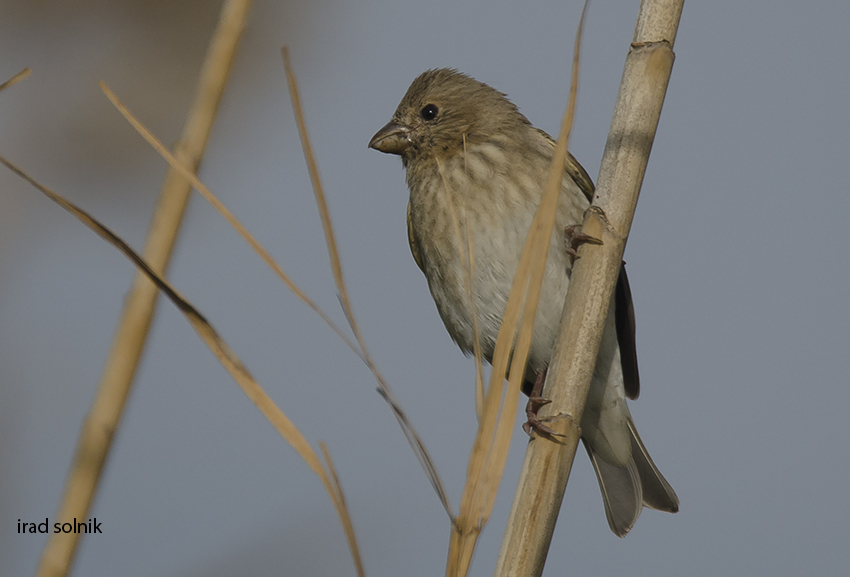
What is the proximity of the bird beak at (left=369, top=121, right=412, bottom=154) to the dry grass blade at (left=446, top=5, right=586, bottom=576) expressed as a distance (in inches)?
103

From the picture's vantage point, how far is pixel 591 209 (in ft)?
4.35

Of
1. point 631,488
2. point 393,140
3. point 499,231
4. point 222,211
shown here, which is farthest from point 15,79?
point 631,488

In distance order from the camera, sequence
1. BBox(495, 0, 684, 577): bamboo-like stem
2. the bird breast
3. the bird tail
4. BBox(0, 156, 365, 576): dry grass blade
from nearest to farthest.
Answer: BBox(0, 156, 365, 576): dry grass blade → BBox(495, 0, 684, 577): bamboo-like stem → the bird breast → the bird tail

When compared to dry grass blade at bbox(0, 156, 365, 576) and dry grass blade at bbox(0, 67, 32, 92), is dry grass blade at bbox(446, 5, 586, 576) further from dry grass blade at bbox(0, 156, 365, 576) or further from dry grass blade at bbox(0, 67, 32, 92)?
dry grass blade at bbox(0, 67, 32, 92)

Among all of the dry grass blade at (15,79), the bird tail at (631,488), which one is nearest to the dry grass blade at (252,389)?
the dry grass blade at (15,79)

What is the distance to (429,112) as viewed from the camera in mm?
3506

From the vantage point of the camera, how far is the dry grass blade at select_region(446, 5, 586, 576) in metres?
0.82

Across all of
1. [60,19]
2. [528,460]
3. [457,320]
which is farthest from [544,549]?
[457,320]

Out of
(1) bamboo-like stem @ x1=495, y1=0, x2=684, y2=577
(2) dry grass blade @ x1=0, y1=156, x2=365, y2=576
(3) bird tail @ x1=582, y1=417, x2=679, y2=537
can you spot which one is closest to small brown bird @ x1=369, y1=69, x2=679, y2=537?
(3) bird tail @ x1=582, y1=417, x2=679, y2=537

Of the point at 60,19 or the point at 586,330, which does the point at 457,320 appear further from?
the point at 586,330

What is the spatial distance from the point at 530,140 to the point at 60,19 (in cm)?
186

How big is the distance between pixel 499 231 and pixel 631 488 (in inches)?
42.4

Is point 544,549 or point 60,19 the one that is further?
point 60,19

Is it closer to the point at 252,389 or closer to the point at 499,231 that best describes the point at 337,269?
the point at 252,389
